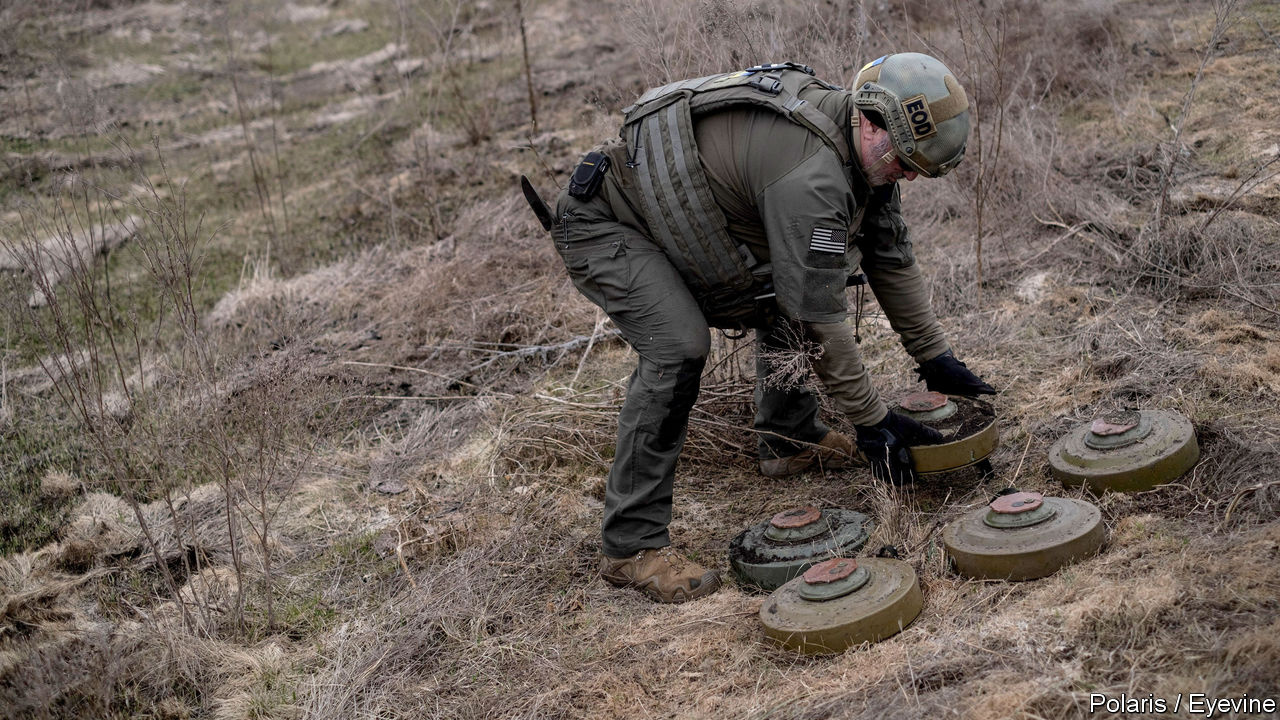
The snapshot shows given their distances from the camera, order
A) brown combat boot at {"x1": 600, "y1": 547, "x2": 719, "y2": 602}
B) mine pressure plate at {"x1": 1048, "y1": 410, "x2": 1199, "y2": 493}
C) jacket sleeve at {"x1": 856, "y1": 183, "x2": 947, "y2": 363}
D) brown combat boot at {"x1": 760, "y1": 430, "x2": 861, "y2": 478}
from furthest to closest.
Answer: brown combat boot at {"x1": 760, "y1": 430, "x2": 861, "y2": 478}, jacket sleeve at {"x1": 856, "y1": 183, "x2": 947, "y2": 363}, brown combat boot at {"x1": 600, "y1": 547, "x2": 719, "y2": 602}, mine pressure plate at {"x1": 1048, "y1": 410, "x2": 1199, "y2": 493}

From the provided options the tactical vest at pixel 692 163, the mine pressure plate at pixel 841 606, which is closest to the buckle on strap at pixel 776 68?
the tactical vest at pixel 692 163

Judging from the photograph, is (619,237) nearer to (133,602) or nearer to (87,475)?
(133,602)

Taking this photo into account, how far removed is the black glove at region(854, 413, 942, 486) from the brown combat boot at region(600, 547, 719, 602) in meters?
0.78

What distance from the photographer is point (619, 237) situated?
3717mm

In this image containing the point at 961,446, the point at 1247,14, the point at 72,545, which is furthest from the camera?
the point at 1247,14

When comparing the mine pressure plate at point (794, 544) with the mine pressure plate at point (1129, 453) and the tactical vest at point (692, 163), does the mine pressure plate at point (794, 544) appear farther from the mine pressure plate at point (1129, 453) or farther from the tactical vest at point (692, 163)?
the tactical vest at point (692, 163)

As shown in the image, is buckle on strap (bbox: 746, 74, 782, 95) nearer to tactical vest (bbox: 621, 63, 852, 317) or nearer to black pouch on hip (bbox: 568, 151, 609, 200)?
tactical vest (bbox: 621, 63, 852, 317)

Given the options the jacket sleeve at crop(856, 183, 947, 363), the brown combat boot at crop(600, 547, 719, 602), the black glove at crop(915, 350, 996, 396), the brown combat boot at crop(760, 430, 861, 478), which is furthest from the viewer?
the brown combat boot at crop(760, 430, 861, 478)

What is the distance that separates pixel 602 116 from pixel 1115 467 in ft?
10.5

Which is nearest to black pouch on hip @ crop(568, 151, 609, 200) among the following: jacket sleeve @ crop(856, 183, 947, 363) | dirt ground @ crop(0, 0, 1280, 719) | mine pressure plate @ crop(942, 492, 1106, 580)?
jacket sleeve @ crop(856, 183, 947, 363)

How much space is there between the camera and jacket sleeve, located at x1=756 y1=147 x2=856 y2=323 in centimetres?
325

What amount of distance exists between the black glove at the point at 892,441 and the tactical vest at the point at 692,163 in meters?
0.72

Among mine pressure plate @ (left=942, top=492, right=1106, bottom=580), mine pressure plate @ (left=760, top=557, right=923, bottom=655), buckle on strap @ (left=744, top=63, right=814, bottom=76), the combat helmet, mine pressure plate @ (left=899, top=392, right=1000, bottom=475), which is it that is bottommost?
mine pressure plate @ (left=760, top=557, right=923, bottom=655)

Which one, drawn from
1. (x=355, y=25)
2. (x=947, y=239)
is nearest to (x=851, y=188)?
(x=947, y=239)
